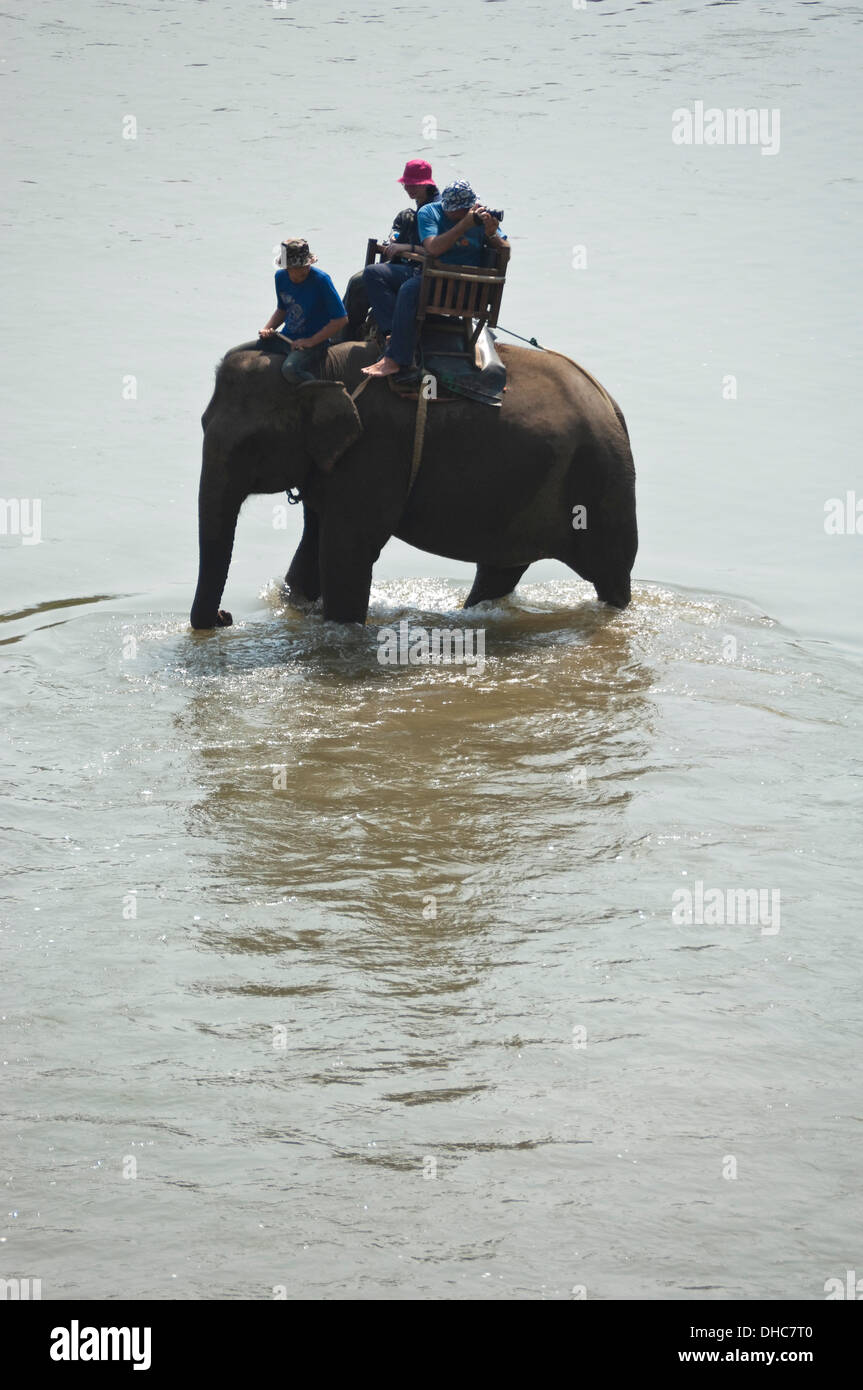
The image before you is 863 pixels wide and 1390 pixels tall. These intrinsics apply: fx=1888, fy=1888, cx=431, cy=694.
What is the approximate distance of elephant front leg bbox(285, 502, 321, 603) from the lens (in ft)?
→ 35.2

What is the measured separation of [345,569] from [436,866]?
3.20 m

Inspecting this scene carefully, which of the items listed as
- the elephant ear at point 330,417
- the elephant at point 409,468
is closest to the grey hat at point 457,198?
the elephant at point 409,468

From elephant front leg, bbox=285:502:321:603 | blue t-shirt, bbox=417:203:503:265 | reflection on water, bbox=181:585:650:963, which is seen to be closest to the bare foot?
blue t-shirt, bbox=417:203:503:265

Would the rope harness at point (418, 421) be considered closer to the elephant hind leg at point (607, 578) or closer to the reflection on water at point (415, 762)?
the reflection on water at point (415, 762)

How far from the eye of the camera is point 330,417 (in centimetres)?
961

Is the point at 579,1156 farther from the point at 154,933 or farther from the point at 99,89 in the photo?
the point at 99,89

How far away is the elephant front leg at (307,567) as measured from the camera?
10719 millimetres

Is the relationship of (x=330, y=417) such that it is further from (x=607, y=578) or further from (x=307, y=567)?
(x=607, y=578)

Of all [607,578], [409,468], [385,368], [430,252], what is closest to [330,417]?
[385,368]

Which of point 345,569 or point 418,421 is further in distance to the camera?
point 345,569

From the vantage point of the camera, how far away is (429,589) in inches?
452

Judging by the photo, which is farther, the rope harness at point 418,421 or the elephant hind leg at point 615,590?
the elephant hind leg at point 615,590

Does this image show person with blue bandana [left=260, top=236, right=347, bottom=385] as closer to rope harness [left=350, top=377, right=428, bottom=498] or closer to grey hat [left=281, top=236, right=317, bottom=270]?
grey hat [left=281, top=236, right=317, bottom=270]

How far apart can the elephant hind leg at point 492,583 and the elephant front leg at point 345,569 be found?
0.96 m
